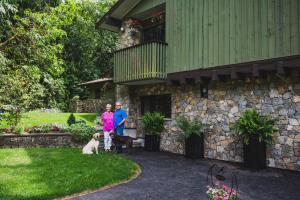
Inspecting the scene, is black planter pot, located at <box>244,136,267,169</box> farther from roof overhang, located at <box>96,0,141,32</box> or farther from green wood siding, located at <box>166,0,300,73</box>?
roof overhang, located at <box>96,0,141,32</box>

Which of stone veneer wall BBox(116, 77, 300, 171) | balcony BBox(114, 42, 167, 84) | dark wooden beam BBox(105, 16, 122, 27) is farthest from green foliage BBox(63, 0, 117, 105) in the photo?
stone veneer wall BBox(116, 77, 300, 171)

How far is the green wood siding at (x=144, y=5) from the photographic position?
1382 centimetres

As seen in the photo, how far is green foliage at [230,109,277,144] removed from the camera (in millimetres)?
8938

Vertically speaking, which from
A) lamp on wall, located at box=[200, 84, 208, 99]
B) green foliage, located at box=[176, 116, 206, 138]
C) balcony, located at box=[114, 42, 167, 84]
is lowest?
green foliage, located at box=[176, 116, 206, 138]

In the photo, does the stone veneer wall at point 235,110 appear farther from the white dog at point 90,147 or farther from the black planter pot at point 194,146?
the white dog at point 90,147

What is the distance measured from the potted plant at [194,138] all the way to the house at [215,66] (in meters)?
0.31

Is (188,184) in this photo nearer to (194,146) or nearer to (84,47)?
(194,146)

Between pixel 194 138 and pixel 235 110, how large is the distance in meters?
1.73

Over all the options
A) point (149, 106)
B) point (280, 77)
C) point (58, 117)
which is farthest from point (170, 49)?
point (58, 117)

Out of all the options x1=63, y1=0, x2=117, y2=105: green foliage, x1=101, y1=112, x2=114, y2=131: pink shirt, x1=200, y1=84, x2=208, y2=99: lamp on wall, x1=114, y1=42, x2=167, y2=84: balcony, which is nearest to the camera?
x1=200, y1=84, x2=208, y2=99: lamp on wall

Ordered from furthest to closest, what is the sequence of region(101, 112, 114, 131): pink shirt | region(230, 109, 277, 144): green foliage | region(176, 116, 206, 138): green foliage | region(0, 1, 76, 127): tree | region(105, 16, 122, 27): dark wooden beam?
region(105, 16, 122, 27): dark wooden beam
region(0, 1, 76, 127): tree
region(101, 112, 114, 131): pink shirt
region(176, 116, 206, 138): green foliage
region(230, 109, 277, 144): green foliage

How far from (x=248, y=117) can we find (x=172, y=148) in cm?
444


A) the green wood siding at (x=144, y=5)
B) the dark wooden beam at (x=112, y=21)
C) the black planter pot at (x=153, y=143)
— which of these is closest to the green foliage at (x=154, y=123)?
the black planter pot at (x=153, y=143)

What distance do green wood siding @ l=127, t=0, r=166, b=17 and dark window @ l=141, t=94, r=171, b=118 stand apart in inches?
157
